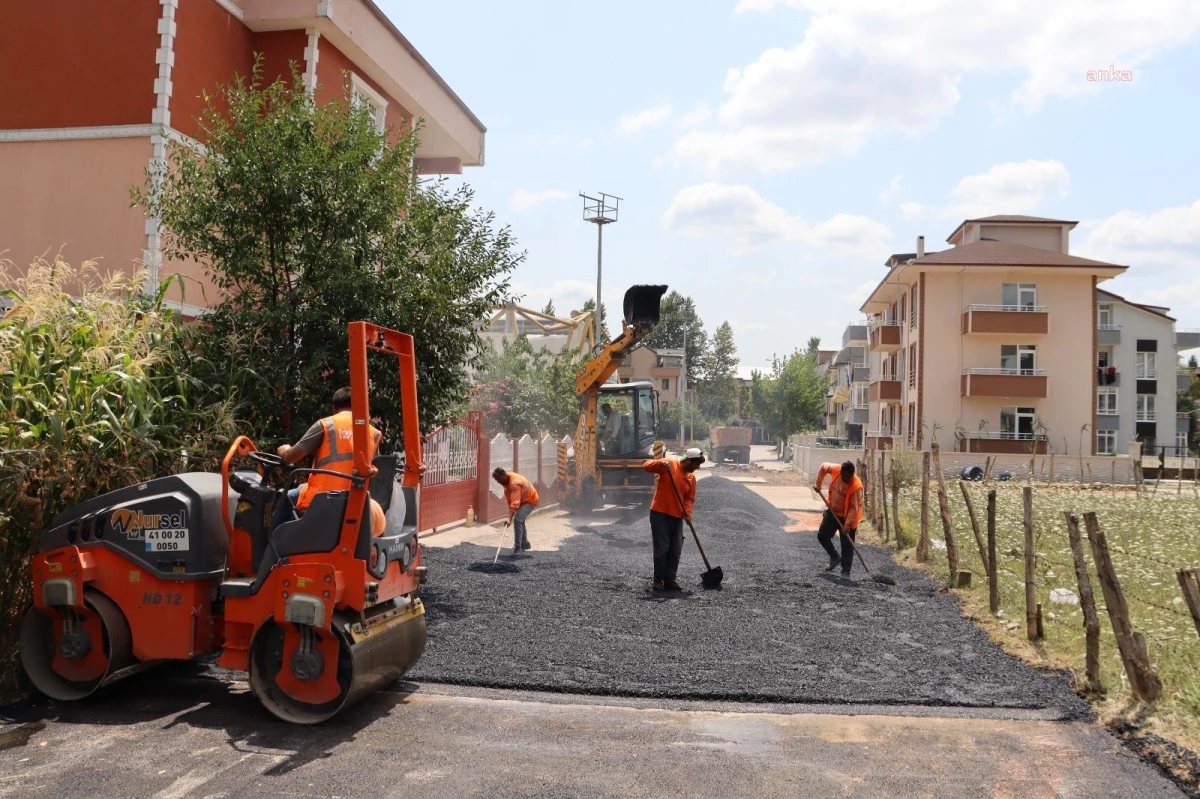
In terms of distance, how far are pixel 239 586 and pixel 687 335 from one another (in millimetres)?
86992

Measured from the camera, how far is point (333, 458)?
19.0 feet

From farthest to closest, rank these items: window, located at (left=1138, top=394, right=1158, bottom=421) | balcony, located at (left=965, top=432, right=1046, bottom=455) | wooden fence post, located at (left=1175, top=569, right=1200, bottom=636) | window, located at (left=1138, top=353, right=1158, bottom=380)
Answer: window, located at (left=1138, top=353, right=1158, bottom=380)
window, located at (left=1138, top=394, right=1158, bottom=421)
balcony, located at (left=965, top=432, right=1046, bottom=455)
wooden fence post, located at (left=1175, top=569, right=1200, bottom=636)

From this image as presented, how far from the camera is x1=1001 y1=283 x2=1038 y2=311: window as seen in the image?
39.5 meters

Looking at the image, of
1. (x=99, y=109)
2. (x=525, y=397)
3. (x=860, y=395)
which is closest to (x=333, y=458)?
(x=99, y=109)

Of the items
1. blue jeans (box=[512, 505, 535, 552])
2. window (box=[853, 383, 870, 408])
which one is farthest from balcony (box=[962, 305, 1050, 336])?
blue jeans (box=[512, 505, 535, 552])

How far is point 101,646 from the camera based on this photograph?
586 cm

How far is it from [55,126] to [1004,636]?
40.5 feet

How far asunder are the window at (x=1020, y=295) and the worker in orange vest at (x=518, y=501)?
3142 cm

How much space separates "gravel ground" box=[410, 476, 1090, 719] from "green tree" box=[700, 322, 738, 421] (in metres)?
82.1

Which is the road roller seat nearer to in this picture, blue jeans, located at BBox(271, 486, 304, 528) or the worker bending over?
blue jeans, located at BBox(271, 486, 304, 528)

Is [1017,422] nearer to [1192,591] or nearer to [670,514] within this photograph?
[670,514]

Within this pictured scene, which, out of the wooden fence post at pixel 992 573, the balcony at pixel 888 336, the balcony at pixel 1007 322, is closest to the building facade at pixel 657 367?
the balcony at pixel 888 336

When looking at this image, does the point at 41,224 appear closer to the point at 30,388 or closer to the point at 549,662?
the point at 30,388

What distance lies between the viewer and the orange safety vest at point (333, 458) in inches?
227
